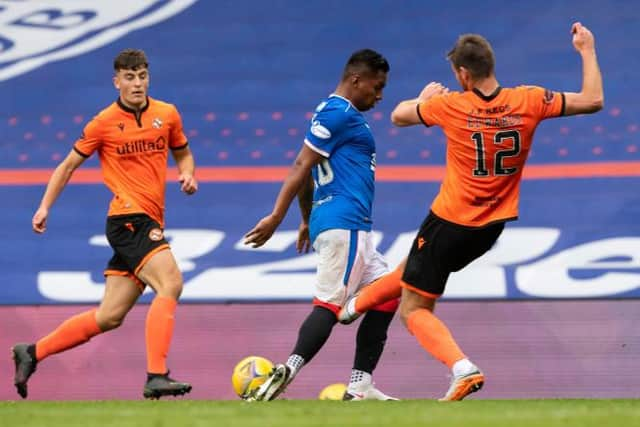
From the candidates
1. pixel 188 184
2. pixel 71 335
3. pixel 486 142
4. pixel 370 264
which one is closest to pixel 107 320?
pixel 71 335

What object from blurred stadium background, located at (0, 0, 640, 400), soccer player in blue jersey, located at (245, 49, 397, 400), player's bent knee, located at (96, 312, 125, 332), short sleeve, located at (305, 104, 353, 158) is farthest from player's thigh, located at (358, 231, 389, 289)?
blurred stadium background, located at (0, 0, 640, 400)

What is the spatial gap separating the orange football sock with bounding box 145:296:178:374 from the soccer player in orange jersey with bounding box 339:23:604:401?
1299 millimetres

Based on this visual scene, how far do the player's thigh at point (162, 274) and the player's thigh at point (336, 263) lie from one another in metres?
0.77

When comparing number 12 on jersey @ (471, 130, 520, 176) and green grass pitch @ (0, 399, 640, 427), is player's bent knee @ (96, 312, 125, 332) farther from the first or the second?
number 12 on jersey @ (471, 130, 520, 176)

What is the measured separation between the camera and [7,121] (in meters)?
11.0

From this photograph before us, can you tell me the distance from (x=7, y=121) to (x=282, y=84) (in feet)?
6.87

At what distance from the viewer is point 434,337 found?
6.76 m

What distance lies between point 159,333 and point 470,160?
6.18 feet

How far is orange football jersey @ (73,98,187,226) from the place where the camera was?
783cm

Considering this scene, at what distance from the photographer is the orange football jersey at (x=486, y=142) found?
6.64 m

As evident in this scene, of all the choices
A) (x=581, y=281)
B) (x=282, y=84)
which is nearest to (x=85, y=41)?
(x=282, y=84)

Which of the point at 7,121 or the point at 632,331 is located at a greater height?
the point at 7,121

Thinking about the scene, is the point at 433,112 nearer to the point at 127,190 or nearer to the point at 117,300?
the point at 127,190

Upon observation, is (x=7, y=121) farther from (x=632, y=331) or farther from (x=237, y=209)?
(x=632, y=331)
